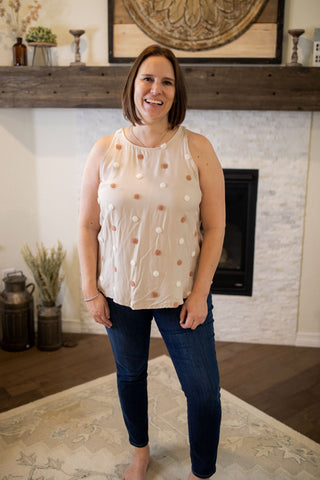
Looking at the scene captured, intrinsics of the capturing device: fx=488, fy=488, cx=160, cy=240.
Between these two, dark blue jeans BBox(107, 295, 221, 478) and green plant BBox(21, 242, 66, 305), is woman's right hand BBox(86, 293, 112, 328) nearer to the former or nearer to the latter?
dark blue jeans BBox(107, 295, 221, 478)

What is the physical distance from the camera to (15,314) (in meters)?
2.87

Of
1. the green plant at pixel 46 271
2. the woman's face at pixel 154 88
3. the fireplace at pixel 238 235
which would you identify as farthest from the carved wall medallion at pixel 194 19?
the woman's face at pixel 154 88

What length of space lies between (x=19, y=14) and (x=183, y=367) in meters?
2.33

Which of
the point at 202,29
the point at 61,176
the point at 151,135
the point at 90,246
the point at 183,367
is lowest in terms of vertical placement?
the point at 183,367

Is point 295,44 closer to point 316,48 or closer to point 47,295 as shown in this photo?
point 316,48

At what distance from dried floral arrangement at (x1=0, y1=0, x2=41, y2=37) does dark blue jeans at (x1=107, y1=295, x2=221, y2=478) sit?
6.55 ft

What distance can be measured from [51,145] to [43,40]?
597mm

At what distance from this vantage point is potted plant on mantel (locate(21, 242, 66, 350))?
2.90 metres

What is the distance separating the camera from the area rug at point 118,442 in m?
1.84

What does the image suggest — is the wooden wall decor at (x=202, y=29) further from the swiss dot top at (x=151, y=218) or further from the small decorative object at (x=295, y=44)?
the swiss dot top at (x=151, y=218)

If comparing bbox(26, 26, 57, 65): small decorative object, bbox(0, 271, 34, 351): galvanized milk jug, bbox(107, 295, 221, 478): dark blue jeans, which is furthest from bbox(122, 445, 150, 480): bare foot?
bbox(26, 26, 57, 65): small decorative object

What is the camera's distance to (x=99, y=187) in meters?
1.46

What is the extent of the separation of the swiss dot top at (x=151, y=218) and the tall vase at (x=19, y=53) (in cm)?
162

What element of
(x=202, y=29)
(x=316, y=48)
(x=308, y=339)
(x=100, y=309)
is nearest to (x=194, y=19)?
(x=202, y=29)
